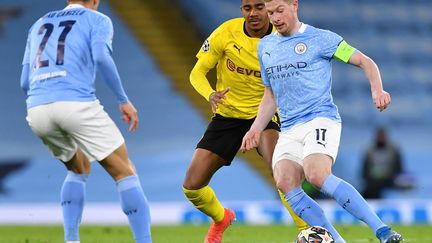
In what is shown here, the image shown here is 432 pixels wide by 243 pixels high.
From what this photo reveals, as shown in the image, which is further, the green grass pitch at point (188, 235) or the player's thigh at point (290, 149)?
the green grass pitch at point (188, 235)

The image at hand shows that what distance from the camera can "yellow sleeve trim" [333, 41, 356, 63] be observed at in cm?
793

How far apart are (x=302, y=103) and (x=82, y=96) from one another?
171 cm

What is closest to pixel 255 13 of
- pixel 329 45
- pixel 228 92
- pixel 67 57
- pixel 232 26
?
pixel 232 26

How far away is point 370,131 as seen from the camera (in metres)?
19.5

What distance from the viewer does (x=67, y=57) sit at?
7.62 m

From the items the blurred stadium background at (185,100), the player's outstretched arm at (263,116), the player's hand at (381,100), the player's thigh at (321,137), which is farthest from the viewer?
the blurred stadium background at (185,100)

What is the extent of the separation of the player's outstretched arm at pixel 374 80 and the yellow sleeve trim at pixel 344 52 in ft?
0.11

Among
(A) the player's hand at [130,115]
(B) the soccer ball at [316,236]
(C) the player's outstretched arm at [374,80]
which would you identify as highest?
(C) the player's outstretched arm at [374,80]

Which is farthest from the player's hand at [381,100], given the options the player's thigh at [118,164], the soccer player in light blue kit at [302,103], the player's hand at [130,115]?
the player's thigh at [118,164]

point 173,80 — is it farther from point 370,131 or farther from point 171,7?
point 370,131

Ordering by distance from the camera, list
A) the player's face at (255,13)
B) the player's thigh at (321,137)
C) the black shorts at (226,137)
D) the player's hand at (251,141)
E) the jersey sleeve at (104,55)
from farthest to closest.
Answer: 1. the black shorts at (226,137)
2. the player's face at (255,13)
3. the player's hand at (251,141)
4. the player's thigh at (321,137)
5. the jersey sleeve at (104,55)

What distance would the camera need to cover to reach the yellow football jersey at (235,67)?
9.53 m

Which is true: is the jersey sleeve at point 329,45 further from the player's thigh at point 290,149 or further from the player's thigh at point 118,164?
the player's thigh at point 118,164

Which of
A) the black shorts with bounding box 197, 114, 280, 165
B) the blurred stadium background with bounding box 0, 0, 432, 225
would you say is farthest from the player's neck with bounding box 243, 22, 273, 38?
the blurred stadium background with bounding box 0, 0, 432, 225
